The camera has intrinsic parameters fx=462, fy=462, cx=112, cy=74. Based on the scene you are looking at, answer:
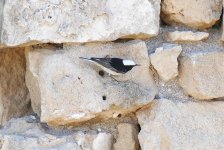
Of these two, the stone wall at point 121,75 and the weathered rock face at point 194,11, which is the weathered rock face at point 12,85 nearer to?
the stone wall at point 121,75

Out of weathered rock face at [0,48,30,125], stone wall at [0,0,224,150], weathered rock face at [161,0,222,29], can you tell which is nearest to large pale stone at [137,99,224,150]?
stone wall at [0,0,224,150]

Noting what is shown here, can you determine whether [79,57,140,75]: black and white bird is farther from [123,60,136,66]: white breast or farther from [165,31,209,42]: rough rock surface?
[165,31,209,42]: rough rock surface

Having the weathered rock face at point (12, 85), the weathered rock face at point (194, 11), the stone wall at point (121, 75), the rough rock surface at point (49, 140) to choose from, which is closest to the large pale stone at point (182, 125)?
the stone wall at point (121, 75)

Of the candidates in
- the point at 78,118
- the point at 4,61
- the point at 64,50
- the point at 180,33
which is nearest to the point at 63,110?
the point at 78,118

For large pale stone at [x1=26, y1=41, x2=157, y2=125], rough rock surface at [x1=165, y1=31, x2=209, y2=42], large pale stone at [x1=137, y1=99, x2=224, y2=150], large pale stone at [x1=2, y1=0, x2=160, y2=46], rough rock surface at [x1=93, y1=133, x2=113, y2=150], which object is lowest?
rough rock surface at [x1=93, y1=133, x2=113, y2=150]

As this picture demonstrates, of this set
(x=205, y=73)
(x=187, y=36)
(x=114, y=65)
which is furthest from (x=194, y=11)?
(x=114, y=65)

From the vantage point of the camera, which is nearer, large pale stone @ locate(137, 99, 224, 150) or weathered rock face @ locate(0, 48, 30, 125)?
large pale stone @ locate(137, 99, 224, 150)

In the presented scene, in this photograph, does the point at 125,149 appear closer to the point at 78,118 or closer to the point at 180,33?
the point at 78,118
